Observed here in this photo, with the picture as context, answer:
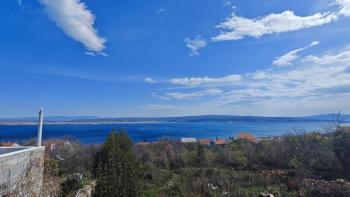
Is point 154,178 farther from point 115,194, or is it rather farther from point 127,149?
point 115,194

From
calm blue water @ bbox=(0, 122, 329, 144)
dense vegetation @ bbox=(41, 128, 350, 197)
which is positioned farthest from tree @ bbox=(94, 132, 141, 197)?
calm blue water @ bbox=(0, 122, 329, 144)

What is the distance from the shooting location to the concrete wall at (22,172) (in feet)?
14.7

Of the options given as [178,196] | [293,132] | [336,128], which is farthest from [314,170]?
[178,196]

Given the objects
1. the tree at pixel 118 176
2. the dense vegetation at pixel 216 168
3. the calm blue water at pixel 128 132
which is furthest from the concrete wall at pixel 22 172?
the calm blue water at pixel 128 132

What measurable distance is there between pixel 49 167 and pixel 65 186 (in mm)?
2678

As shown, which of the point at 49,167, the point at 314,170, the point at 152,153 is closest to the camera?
the point at 49,167

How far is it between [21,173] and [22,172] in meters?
0.04

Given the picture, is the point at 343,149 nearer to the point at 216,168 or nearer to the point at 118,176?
the point at 216,168

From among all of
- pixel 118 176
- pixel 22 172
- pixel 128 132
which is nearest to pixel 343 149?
pixel 118 176

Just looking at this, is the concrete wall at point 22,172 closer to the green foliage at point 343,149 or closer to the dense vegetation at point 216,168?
the dense vegetation at point 216,168

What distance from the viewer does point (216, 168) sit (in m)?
13.6

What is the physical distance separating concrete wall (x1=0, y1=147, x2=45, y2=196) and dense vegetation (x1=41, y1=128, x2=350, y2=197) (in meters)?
1.94

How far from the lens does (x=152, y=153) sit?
17.5 m

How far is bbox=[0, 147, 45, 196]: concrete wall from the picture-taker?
4.47 metres
